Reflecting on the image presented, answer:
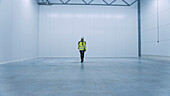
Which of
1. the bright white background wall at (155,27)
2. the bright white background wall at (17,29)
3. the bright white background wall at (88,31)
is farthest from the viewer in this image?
the bright white background wall at (88,31)

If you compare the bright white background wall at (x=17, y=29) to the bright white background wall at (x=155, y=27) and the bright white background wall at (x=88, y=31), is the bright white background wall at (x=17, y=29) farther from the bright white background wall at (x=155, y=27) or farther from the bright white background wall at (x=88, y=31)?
the bright white background wall at (x=155, y=27)

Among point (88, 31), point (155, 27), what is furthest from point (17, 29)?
point (155, 27)

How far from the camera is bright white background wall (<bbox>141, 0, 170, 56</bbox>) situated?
11.8 m

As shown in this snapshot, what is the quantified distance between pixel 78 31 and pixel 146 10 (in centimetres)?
847

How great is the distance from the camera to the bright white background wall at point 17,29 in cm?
863

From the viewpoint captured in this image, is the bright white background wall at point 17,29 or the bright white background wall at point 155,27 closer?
the bright white background wall at point 17,29

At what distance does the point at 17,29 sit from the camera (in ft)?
34.5

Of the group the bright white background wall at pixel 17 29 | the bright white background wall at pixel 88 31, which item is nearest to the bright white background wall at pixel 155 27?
the bright white background wall at pixel 88 31

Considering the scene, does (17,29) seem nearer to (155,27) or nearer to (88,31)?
(88,31)

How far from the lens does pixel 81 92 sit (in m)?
2.76

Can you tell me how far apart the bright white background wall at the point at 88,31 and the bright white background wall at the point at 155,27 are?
5.65ft

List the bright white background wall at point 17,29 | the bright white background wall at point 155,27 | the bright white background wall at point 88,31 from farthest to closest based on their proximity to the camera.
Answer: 1. the bright white background wall at point 88,31
2. the bright white background wall at point 155,27
3. the bright white background wall at point 17,29

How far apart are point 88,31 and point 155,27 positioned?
7.55 metres

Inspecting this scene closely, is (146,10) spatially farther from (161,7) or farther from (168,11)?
(168,11)
